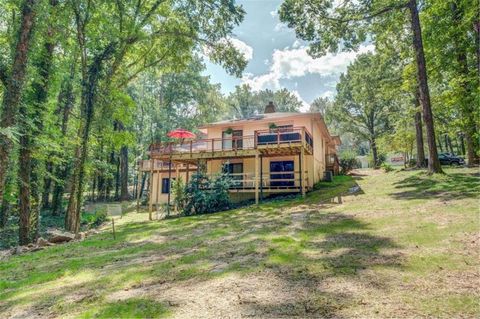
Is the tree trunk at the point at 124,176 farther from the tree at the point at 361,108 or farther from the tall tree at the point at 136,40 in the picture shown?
the tree at the point at 361,108

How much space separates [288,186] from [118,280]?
14463mm

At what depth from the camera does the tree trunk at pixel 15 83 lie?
8844 mm

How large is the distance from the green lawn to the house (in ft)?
26.5

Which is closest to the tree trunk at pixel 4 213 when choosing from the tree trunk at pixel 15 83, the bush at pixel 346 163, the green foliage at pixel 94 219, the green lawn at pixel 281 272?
the green foliage at pixel 94 219

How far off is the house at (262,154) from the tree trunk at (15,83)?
9085mm

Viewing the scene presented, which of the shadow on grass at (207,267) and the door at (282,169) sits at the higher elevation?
the door at (282,169)

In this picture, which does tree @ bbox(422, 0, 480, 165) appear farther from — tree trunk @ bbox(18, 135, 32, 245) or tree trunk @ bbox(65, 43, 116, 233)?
tree trunk @ bbox(18, 135, 32, 245)

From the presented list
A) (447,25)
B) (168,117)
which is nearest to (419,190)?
(447,25)

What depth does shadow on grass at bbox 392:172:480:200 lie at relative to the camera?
1010 cm

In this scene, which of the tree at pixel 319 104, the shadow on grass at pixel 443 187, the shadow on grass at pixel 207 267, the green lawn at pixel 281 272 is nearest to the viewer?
the green lawn at pixel 281 272

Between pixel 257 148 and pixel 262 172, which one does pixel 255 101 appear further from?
pixel 257 148

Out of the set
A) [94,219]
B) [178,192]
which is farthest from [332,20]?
[94,219]

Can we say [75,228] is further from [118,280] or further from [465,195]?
[465,195]

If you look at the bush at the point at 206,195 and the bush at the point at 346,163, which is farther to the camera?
the bush at the point at 346,163
